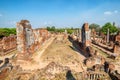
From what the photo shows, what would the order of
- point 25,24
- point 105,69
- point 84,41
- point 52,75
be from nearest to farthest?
point 52,75
point 105,69
point 25,24
point 84,41

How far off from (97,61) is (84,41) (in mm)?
4832

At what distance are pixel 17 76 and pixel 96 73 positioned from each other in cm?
425

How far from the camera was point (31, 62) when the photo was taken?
1085 cm

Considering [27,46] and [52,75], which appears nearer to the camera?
[52,75]

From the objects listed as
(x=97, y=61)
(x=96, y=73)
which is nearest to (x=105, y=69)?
(x=96, y=73)

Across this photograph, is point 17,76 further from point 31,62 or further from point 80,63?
point 80,63

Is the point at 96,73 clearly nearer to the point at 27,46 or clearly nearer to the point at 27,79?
the point at 27,79

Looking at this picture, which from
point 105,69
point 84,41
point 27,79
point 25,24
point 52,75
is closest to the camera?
point 27,79

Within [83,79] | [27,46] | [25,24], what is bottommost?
[83,79]

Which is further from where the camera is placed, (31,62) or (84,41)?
(84,41)

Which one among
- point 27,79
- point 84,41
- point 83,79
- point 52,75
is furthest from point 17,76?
point 84,41

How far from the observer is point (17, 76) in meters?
7.69

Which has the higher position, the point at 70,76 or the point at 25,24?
the point at 25,24

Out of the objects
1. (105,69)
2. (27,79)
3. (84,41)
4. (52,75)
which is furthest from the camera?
(84,41)
